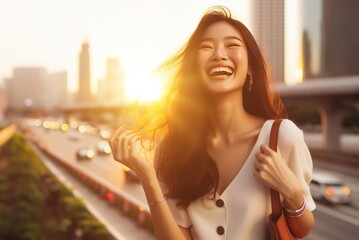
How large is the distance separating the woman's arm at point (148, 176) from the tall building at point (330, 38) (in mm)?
80655

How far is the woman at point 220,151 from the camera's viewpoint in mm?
1952

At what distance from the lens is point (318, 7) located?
305 ft

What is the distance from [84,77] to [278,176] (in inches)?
4329

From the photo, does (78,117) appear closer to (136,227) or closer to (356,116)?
(356,116)

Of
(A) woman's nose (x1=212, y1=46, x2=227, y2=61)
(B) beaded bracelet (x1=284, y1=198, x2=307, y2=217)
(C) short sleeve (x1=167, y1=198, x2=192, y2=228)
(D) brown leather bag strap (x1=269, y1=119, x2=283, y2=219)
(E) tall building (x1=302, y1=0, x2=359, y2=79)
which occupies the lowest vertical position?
(C) short sleeve (x1=167, y1=198, x2=192, y2=228)

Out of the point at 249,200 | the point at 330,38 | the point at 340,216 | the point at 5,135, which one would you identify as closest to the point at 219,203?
the point at 249,200

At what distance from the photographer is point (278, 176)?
6.13 ft

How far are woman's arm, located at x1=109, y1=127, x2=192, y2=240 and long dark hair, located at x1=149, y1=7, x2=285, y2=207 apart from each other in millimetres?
117

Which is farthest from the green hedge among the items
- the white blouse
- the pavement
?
the white blouse

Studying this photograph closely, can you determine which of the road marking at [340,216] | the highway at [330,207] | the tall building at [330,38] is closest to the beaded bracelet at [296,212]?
the highway at [330,207]

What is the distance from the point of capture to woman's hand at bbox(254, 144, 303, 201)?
187 cm

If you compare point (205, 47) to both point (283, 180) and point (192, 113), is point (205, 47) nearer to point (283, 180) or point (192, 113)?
point (192, 113)

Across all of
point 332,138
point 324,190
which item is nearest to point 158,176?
point 324,190

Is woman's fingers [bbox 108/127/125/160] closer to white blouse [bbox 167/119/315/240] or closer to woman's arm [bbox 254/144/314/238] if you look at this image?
white blouse [bbox 167/119/315/240]
